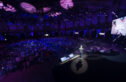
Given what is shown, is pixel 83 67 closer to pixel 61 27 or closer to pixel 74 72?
pixel 74 72

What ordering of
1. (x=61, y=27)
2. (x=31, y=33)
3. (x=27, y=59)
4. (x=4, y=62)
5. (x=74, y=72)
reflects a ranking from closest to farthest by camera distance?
(x=74, y=72) < (x=4, y=62) < (x=27, y=59) < (x=31, y=33) < (x=61, y=27)

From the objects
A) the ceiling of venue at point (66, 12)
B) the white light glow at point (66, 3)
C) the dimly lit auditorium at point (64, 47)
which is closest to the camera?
the dimly lit auditorium at point (64, 47)

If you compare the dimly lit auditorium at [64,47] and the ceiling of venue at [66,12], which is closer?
the dimly lit auditorium at [64,47]

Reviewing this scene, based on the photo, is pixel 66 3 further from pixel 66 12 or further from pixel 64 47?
pixel 64 47

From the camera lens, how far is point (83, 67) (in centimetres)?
180

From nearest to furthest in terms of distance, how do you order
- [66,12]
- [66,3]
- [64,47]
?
1. [66,3]
2. [64,47]
3. [66,12]

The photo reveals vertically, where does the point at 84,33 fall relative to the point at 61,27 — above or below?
below

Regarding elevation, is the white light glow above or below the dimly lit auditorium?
above

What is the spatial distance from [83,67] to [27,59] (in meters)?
5.64

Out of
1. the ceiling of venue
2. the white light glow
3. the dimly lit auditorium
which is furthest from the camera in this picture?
the ceiling of venue

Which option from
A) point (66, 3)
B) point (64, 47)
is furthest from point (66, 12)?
point (64, 47)

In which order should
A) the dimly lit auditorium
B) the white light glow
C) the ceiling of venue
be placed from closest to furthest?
the dimly lit auditorium, the white light glow, the ceiling of venue

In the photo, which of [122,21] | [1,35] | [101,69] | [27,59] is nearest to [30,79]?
[27,59]

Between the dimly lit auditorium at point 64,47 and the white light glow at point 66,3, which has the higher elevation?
the white light glow at point 66,3
